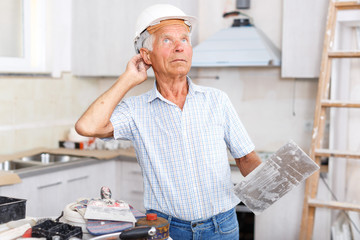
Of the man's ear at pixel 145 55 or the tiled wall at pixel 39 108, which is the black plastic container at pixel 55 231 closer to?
the man's ear at pixel 145 55

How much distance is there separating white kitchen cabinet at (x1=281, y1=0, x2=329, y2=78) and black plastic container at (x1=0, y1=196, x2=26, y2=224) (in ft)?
7.20

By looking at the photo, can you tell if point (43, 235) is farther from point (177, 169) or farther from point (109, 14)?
point (109, 14)

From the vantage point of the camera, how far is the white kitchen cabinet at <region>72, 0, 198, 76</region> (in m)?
3.54

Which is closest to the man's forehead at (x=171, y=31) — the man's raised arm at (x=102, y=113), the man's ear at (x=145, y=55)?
the man's ear at (x=145, y=55)

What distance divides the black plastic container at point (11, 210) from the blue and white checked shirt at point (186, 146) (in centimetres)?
47

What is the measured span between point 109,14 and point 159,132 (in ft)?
6.84

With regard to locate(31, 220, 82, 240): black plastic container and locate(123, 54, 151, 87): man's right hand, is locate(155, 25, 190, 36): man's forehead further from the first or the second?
locate(31, 220, 82, 240): black plastic container

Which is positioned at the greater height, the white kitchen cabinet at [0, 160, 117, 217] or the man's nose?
the man's nose

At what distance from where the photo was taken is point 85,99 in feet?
13.3

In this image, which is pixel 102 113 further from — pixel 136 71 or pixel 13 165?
pixel 13 165

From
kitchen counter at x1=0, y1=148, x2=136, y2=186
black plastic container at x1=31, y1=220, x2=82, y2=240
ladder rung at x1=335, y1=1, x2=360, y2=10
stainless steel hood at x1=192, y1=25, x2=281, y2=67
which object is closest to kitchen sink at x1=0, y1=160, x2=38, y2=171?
kitchen counter at x1=0, y1=148, x2=136, y2=186

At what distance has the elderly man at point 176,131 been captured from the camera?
5.63 feet

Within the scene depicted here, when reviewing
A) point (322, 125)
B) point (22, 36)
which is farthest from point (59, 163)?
point (322, 125)

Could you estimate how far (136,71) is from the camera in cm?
184
